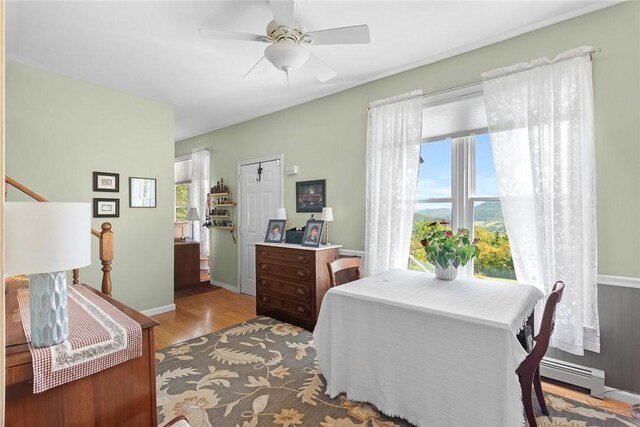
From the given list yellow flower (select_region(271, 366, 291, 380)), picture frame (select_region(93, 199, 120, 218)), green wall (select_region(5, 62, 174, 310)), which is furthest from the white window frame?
picture frame (select_region(93, 199, 120, 218))

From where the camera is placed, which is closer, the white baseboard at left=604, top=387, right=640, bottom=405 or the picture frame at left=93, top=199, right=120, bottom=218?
the white baseboard at left=604, top=387, right=640, bottom=405

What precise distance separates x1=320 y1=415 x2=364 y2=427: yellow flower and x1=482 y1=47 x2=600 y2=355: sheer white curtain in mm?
1663

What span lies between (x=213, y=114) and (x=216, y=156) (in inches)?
38.7

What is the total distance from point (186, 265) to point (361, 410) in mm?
4170

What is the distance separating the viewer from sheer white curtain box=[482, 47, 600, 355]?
2205 mm

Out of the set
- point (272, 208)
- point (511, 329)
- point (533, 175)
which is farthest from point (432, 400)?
point (272, 208)

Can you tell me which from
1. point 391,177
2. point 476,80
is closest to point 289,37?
point 391,177

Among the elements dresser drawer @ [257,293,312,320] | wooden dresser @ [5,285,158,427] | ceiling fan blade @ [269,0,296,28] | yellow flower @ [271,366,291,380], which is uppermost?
ceiling fan blade @ [269,0,296,28]

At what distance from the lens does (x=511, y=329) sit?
4.89ft

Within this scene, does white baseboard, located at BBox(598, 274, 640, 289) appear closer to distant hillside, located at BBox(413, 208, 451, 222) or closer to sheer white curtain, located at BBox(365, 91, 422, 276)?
distant hillside, located at BBox(413, 208, 451, 222)

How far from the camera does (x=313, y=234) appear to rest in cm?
365

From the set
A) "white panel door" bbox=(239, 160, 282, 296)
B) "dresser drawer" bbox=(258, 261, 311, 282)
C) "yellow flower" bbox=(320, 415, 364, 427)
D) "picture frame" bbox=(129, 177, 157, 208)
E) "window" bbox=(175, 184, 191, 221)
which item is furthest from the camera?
"window" bbox=(175, 184, 191, 221)

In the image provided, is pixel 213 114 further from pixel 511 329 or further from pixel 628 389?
Answer: pixel 628 389

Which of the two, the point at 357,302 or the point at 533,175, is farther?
the point at 533,175
